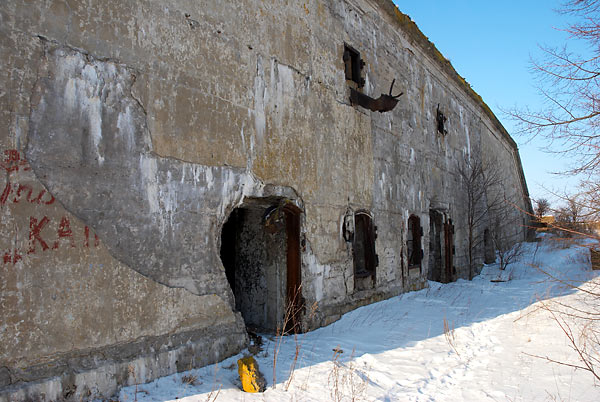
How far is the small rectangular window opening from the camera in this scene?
25.2 feet

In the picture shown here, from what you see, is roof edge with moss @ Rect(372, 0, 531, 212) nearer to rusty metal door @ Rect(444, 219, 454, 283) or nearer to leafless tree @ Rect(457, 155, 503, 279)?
leafless tree @ Rect(457, 155, 503, 279)

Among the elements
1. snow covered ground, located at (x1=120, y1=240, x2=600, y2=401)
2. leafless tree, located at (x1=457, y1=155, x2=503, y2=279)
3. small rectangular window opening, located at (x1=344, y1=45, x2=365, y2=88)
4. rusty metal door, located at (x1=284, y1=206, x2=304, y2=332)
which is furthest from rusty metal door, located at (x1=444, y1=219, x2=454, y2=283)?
rusty metal door, located at (x1=284, y1=206, x2=304, y2=332)

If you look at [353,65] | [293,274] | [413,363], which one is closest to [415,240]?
[353,65]

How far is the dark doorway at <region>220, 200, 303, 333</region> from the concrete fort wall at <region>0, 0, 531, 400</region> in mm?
33

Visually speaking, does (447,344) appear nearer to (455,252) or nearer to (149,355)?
(149,355)

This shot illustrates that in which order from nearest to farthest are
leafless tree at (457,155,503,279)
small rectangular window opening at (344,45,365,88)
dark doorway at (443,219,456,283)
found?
1. small rectangular window opening at (344,45,365,88)
2. dark doorway at (443,219,456,283)
3. leafless tree at (457,155,503,279)

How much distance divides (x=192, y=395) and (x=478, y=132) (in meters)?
15.6

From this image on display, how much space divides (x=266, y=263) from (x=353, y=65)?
4.18 metres

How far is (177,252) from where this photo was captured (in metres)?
4.33

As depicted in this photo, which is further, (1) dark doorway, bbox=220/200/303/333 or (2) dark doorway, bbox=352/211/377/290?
(2) dark doorway, bbox=352/211/377/290

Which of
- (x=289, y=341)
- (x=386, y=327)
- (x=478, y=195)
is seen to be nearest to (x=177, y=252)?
(x=289, y=341)

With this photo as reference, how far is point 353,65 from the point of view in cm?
804

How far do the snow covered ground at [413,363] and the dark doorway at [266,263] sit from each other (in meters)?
0.52

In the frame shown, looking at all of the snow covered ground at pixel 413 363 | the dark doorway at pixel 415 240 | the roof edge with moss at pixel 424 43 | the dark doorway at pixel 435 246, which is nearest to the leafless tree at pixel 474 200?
the dark doorway at pixel 435 246
